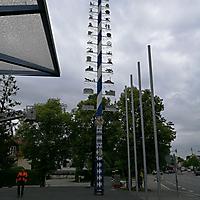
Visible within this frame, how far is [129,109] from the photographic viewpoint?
31344 millimetres

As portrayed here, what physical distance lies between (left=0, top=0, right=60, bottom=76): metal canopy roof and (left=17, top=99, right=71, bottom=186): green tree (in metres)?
26.2

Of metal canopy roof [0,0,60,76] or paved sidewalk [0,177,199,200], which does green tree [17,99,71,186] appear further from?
metal canopy roof [0,0,60,76]

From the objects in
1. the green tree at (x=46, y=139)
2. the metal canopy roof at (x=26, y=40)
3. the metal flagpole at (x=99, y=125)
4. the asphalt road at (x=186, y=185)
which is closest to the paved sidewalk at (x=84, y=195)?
the metal flagpole at (x=99, y=125)

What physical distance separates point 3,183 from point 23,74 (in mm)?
31536

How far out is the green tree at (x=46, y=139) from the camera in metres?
41.7

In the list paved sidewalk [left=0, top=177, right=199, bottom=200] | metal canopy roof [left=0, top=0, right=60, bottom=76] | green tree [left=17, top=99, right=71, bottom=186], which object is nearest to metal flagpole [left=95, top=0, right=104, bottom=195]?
paved sidewalk [left=0, top=177, right=199, bottom=200]

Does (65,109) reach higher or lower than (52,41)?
higher

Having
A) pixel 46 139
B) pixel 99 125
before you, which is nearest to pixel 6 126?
pixel 46 139

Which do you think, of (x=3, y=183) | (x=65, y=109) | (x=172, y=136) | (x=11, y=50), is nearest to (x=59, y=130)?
(x=65, y=109)

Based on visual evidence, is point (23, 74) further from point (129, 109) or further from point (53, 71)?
point (129, 109)

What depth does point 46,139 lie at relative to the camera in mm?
41688

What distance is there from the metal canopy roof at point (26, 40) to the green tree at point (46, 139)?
1032 inches

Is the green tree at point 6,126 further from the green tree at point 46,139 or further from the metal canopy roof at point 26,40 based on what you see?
the metal canopy roof at point 26,40

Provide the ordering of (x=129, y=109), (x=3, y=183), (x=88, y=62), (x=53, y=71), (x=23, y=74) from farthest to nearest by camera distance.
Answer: (x=3, y=183) < (x=129, y=109) < (x=88, y=62) < (x=23, y=74) < (x=53, y=71)
